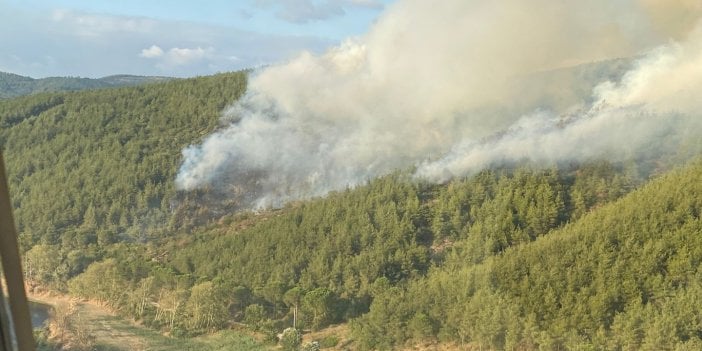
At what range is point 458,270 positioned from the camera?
5297 mm

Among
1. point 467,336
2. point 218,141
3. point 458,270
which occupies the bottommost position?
point 467,336

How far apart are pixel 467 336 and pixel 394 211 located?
172 centimetres

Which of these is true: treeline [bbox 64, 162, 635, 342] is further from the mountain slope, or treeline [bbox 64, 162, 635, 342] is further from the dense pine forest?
the mountain slope

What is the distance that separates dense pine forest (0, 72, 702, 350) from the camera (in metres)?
4.61

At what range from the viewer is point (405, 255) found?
18.4 feet

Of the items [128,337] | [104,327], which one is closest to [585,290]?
[128,337]

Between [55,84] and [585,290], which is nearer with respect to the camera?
[585,290]

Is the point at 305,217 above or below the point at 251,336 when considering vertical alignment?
above

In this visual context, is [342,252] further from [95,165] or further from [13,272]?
[13,272]

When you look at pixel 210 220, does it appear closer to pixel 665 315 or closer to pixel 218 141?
pixel 218 141

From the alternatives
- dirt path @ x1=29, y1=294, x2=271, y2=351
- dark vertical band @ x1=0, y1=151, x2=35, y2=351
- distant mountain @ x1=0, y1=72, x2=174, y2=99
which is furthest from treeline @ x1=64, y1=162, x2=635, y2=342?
distant mountain @ x1=0, y1=72, x2=174, y2=99

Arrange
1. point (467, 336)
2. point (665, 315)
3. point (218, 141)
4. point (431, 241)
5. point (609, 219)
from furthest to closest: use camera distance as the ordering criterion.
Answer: point (218, 141) → point (431, 241) → point (609, 219) → point (467, 336) → point (665, 315)

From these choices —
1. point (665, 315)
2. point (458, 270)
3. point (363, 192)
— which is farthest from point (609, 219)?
point (363, 192)

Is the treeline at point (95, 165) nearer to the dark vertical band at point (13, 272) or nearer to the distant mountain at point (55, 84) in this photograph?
the distant mountain at point (55, 84)
